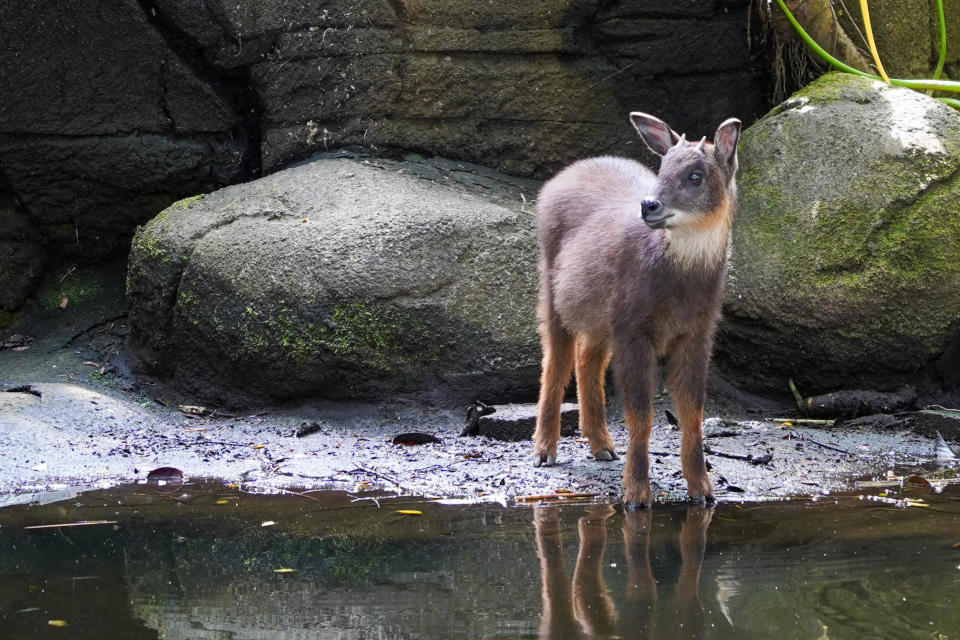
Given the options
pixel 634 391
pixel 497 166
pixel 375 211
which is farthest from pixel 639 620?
pixel 497 166

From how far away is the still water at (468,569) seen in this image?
10.8ft

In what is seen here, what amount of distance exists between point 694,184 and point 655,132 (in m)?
0.49

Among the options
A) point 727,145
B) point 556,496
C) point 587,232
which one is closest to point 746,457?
point 556,496

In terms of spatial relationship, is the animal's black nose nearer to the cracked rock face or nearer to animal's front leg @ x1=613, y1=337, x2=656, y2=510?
animal's front leg @ x1=613, y1=337, x2=656, y2=510

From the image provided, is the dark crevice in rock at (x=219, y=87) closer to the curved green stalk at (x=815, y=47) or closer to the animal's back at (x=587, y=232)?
the animal's back at (x=587, y=232)

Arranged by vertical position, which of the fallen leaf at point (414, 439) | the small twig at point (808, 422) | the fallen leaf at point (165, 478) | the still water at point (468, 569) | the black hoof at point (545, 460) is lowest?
the small twig at point (808, 422)

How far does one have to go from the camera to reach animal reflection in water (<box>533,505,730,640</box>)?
3244mm

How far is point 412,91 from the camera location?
7891 mm

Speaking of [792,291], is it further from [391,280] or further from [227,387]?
[227,387]

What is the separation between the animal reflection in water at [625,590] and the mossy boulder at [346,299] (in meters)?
2.15

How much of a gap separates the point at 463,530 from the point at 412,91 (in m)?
4.22

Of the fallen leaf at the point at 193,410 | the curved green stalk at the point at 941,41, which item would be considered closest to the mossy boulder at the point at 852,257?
the curved green stalk at the point at 941,41

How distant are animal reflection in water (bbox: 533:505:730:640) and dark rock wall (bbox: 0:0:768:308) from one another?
158 inches

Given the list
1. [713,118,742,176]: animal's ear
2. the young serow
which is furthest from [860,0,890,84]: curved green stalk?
[713,118,742,176]: animal's ear
